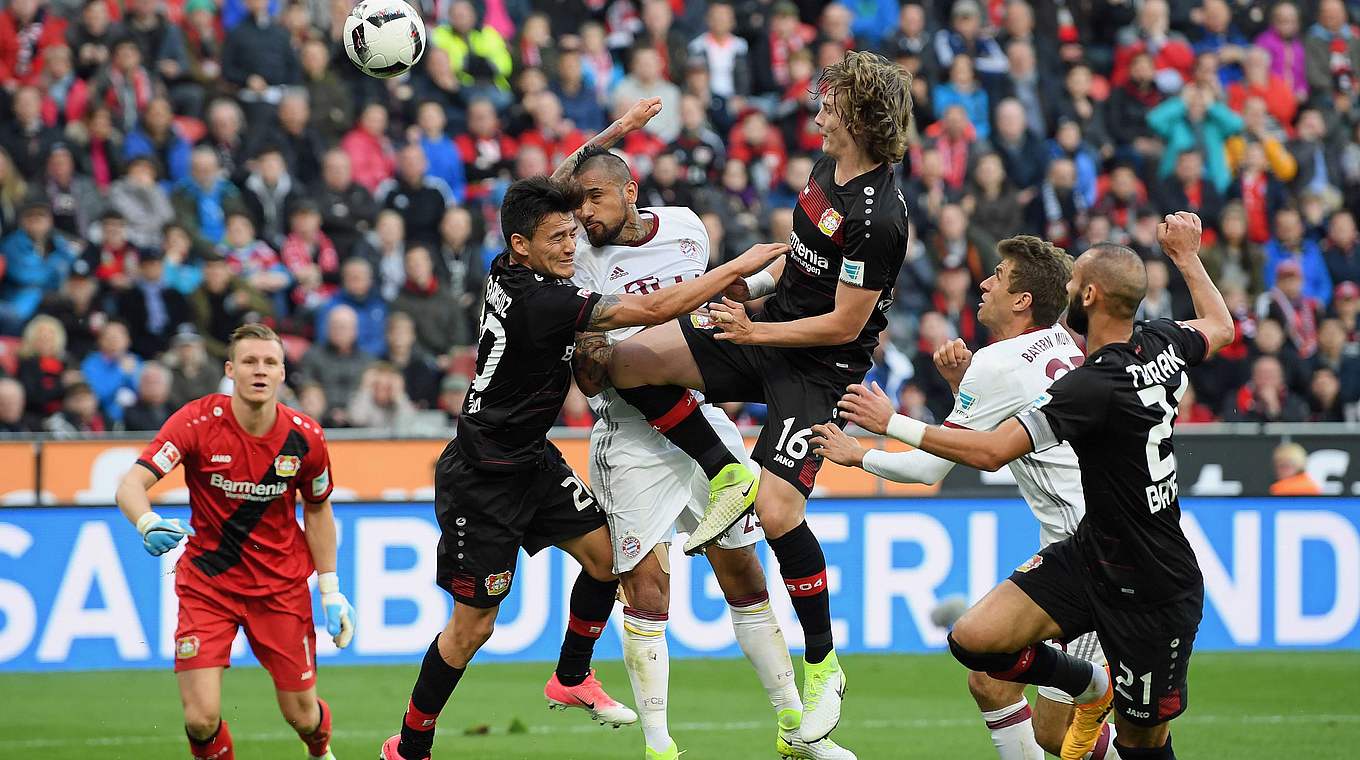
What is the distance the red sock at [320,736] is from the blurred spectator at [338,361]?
6518 mm

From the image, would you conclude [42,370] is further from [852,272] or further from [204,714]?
[852,272]

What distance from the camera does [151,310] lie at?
14945 millimetres

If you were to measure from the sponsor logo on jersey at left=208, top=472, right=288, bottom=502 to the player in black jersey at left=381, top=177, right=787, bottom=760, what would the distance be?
82 cm

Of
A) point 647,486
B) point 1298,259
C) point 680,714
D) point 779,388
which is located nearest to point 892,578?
point 680,714

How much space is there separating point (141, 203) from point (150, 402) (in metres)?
2.18

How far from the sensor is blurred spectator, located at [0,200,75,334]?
15.0 m

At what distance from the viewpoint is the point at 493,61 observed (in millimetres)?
17453

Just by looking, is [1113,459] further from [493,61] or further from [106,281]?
[493,61]

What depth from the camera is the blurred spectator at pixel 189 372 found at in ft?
47.2

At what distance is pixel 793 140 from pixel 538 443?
10341 mm

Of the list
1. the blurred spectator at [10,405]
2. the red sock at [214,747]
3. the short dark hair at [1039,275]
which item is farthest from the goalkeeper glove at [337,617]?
the blurred spectator at [10,405]

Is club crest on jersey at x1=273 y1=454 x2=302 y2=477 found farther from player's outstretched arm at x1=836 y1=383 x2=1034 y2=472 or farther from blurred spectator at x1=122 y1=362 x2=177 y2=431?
blurred spectator at x1=122 y1=362 x2=177 y2=431

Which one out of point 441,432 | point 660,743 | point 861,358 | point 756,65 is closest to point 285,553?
point 660,743

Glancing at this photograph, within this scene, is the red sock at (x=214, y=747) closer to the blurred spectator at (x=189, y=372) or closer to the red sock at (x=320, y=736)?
the red sock at (x=320, y=736)
